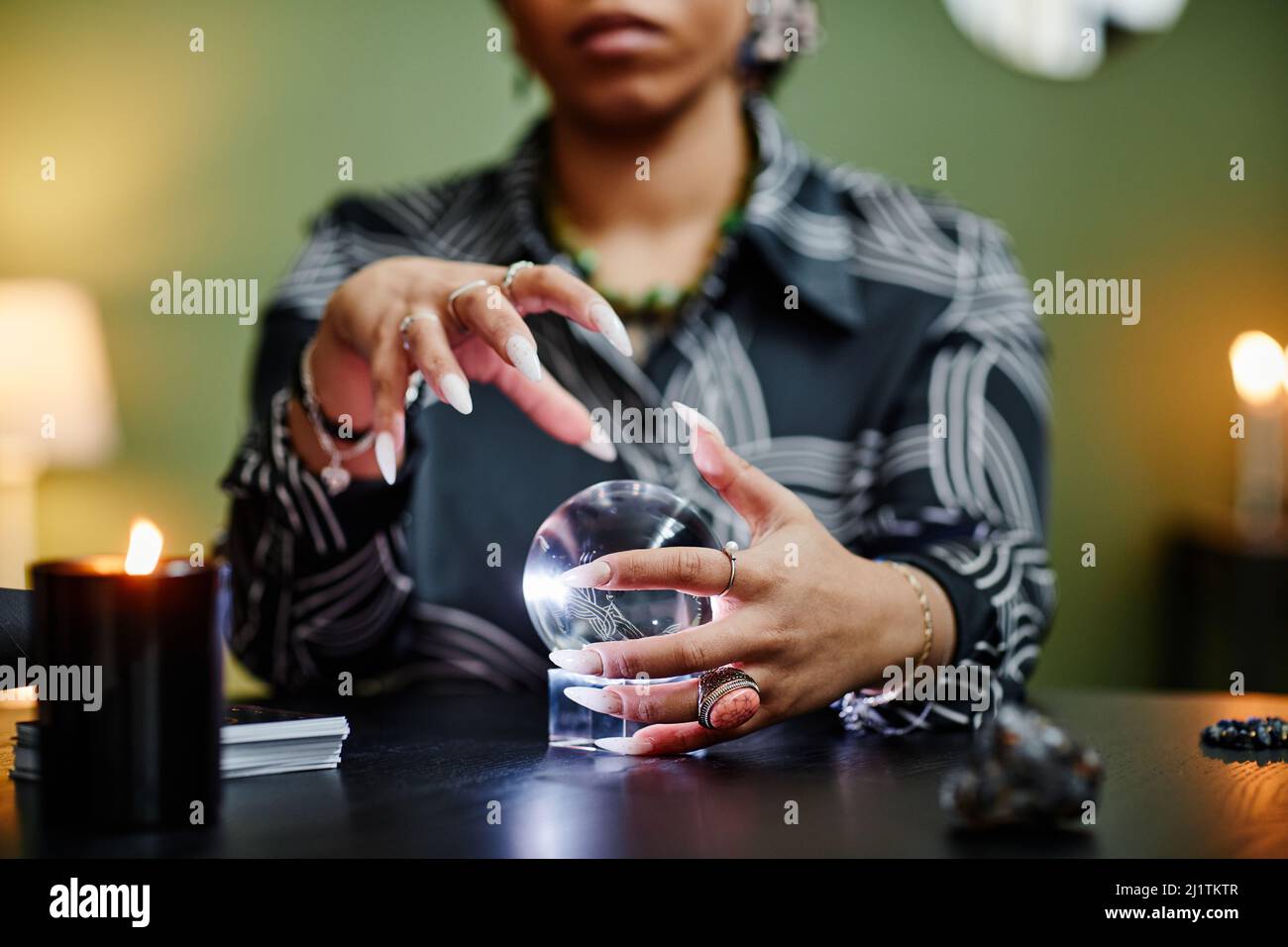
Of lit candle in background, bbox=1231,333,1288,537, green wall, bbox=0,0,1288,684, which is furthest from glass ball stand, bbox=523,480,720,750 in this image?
lit candle in background, bbox=1231,333,1288,537

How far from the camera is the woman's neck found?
1.60 metres

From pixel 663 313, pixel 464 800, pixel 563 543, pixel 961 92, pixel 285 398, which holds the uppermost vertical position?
pixel 961 92

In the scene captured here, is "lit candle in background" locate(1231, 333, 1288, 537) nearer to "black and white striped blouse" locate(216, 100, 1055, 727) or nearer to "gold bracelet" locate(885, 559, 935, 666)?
"black and white striped blouse" locate(216, 100, 1055, 727)

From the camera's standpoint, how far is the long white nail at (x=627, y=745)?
852 mm

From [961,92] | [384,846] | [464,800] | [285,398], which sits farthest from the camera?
[961,92]

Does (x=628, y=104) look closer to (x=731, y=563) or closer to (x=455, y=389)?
(x=455, y=389)

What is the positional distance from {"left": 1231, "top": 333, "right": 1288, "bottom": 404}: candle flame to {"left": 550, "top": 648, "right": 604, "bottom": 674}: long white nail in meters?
2.59

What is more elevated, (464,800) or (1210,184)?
(1210,184)

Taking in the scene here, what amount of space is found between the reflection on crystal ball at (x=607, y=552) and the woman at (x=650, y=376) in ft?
0.76

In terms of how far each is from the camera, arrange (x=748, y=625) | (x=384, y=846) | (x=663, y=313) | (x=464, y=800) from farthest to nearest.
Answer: (x=663, y=313), (x=748, y=625), (x=464, y=800), (x=384, y=846)

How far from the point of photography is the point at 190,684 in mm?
652

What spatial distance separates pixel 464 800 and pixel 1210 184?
276 cm

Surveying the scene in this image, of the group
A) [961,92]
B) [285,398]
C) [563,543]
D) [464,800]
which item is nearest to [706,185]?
[285,398]

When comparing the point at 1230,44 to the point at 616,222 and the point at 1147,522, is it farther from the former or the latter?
the point at 616,222
